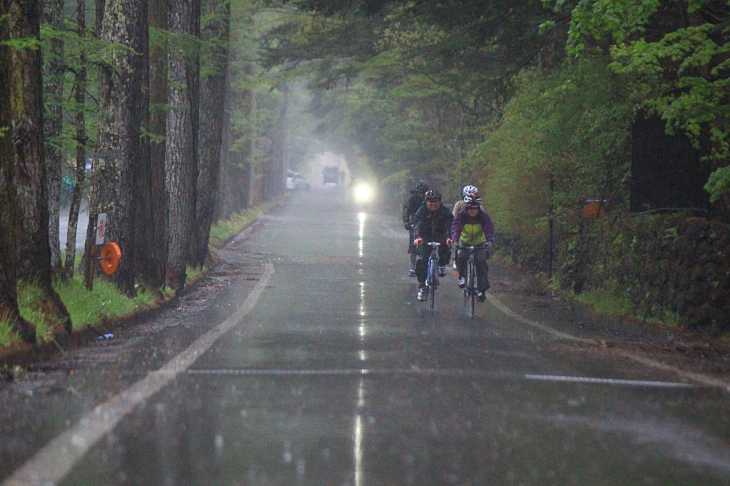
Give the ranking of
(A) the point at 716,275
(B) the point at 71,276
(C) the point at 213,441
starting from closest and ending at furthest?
(C) the point at 213,441 < (A) the point at 716,275 < (B) the point at 71,276

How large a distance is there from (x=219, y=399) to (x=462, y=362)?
9.78ft

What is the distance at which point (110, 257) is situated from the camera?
13320 mm

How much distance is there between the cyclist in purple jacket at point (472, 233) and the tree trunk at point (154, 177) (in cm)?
483

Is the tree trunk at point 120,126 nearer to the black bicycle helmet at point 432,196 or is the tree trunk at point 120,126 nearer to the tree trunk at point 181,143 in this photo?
the tree trunk at point 181,143

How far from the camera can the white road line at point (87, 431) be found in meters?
5.40

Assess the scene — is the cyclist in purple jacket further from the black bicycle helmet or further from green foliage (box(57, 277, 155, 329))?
green foliage (box(57, 277, 155, 329))

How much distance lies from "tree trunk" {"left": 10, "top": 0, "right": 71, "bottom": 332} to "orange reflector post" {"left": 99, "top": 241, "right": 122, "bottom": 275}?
2.03m

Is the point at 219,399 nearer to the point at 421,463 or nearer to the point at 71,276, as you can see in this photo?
the point at 421,463

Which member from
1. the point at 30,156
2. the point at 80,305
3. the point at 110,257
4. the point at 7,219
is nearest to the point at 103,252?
the point at 110,257

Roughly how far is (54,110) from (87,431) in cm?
925

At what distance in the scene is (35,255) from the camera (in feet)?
35.3

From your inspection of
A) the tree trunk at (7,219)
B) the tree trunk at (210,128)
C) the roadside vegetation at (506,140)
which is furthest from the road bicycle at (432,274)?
the tree trunk at (210,128)

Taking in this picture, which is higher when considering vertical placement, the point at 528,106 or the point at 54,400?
the point at 528,106

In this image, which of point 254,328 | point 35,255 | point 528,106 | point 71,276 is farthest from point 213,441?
point 528,106
